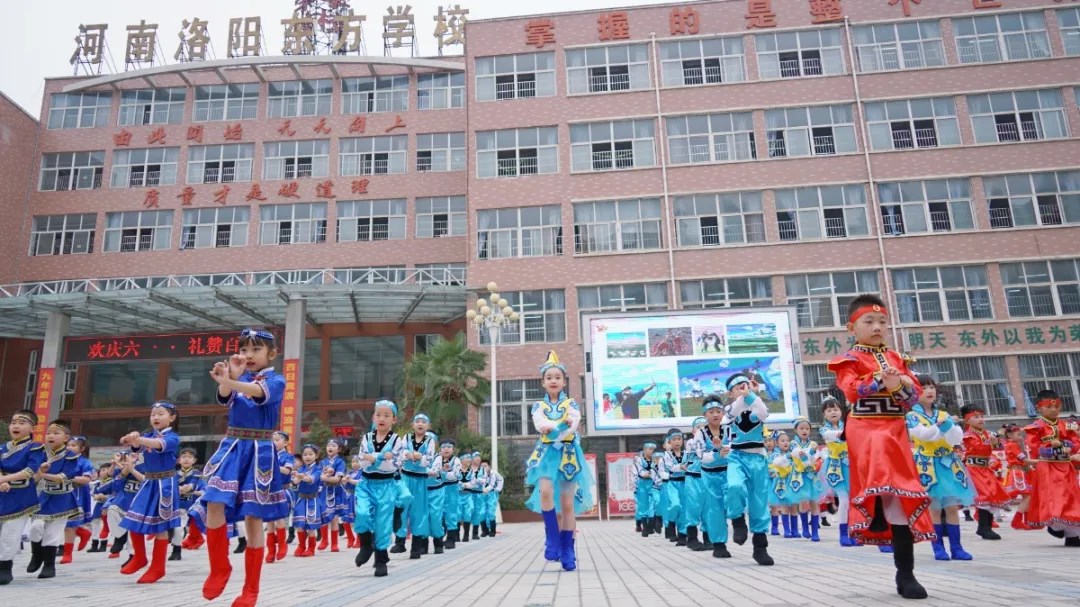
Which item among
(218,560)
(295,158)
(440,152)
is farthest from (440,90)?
(218,560)

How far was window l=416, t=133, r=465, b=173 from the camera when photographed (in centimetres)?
3638

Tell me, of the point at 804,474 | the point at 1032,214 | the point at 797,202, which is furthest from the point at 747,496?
the point at 1032,214

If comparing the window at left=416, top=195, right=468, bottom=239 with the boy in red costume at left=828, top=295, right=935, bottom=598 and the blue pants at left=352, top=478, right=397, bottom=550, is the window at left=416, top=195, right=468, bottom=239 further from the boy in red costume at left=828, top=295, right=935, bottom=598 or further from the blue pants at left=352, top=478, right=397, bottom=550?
the boy in red costume at left=828, top=295, right=935, bottom=598

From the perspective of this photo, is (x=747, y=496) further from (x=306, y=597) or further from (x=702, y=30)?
(x=702, y=30)

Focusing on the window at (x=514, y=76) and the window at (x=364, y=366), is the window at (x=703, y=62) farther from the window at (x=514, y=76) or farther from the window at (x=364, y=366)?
the window at (x=364, y=366)

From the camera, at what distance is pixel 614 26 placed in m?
32.9

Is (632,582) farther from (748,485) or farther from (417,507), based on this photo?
(417,507)

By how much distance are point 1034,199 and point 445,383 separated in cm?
2444

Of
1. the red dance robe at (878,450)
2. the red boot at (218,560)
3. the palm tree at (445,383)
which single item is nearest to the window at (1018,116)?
the palm tree at (445,383)

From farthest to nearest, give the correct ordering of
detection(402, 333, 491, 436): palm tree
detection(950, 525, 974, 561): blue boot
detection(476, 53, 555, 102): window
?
1. detection(476, 53, 555, 102): window
2. detection(402, 333, 491, 436): palm tree
3. detection(950, 525, 974, 561): blue boot

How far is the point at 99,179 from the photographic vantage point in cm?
3738

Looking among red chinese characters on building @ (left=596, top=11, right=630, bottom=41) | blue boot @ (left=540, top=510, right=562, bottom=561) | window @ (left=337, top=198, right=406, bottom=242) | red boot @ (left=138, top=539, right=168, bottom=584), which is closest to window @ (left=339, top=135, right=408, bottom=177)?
window @ (left=337, top=198, right=406, bottom=242)

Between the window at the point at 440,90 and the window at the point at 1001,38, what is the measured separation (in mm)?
22358

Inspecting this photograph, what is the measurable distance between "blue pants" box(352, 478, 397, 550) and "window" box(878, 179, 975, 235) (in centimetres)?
2713
